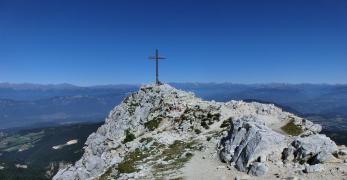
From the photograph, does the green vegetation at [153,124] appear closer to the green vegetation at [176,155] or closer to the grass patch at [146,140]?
the grass patch at [146,140]

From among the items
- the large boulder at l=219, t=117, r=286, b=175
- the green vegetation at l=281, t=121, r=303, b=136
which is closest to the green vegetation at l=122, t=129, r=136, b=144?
the green vegetation at l=281, t=121, r=303, b=136

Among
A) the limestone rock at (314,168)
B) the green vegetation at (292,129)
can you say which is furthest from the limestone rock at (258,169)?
the green vegetation at (292,129)

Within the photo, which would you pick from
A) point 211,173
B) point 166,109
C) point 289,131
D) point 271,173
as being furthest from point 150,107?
point 271,173

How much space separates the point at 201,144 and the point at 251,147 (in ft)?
41.3

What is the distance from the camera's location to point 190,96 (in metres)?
75.6

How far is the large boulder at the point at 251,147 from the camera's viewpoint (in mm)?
34031

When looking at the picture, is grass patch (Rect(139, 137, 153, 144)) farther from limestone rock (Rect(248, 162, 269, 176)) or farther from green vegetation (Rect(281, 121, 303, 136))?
limestone rock (Rect(248, 162, 269, 176))

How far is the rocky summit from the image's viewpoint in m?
32.4

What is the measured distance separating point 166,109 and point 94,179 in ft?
79.3

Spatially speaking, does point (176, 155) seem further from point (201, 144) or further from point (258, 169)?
point (258, 169)

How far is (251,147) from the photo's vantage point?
35.8 m

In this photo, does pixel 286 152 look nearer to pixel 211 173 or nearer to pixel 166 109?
pixel 211 173

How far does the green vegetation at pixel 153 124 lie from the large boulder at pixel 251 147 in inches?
1013

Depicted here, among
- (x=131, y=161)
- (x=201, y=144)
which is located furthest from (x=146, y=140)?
(x=201, y=144)
